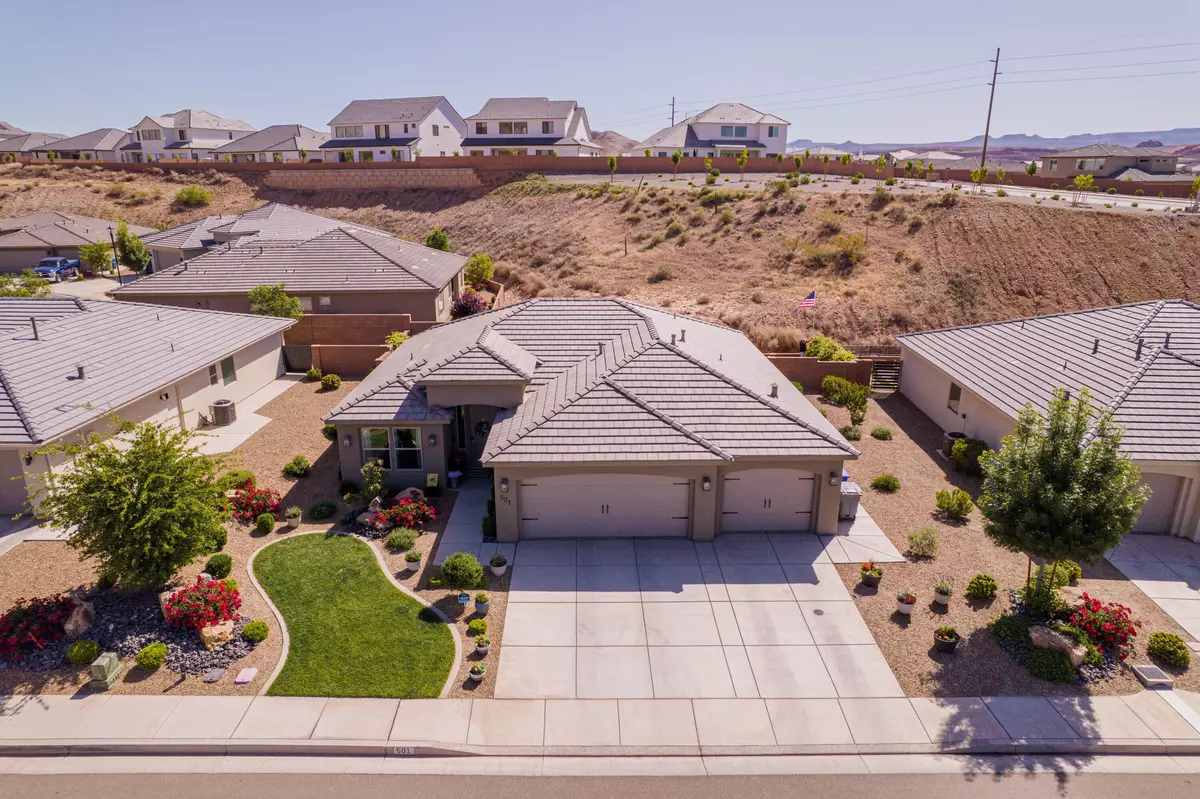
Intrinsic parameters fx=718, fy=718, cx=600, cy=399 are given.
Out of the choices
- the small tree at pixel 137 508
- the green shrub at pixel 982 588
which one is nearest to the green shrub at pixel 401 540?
the small tree at pixel 137 508

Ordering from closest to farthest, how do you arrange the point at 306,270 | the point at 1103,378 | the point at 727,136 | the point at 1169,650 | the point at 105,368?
the point at 1169,650, the point at 1103,378, the point at 105,368, the point at 306,270, the point at 727,136

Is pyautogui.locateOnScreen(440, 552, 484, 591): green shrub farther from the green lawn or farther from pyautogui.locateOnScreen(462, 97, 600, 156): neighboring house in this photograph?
pyautogui.locateOnScreen(462, 97, 600, 156): neighboring house

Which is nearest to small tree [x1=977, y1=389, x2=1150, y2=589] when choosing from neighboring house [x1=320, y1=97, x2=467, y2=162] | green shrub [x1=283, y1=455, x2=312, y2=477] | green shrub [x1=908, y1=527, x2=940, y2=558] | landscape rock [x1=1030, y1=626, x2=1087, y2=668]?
landscape rock [x1=1030, y1=626, x2=1087, y2=668]

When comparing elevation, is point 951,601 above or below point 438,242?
below

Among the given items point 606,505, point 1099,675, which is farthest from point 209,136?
point 1099,675

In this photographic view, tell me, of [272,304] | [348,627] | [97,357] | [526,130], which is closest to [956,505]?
[348,627]

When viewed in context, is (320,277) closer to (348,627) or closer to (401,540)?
(401,540)
